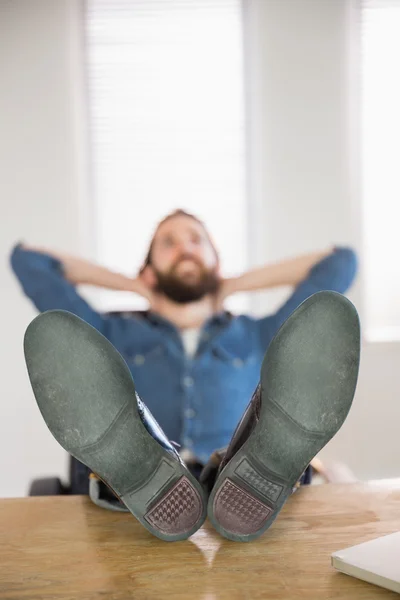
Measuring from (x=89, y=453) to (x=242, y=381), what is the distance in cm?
109

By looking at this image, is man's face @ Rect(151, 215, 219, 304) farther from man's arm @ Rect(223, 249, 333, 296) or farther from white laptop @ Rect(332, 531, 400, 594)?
white laptop @ Rect(332, 531, 400, 594)

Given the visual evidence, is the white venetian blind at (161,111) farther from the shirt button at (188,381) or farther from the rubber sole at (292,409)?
the rubber sole at (292,409)

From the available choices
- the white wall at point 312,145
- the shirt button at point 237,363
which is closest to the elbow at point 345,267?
Result: the shirt button at point 237,363

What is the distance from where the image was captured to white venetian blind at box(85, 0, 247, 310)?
3.08 metres

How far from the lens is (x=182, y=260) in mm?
1984

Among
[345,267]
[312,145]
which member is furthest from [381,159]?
[345,267]

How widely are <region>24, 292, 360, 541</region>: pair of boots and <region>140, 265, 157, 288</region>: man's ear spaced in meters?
1.20

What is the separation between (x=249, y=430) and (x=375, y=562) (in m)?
0.22

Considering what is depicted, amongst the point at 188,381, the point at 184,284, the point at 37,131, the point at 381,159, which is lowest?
the point at 188,381

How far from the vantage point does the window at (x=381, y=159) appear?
10.2 ft

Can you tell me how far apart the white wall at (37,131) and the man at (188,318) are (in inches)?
41.9

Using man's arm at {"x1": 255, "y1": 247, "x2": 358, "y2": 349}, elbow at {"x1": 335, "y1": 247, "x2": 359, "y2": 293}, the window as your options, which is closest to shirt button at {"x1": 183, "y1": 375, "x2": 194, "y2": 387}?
man's arm at {"x1": 255, "y1": 247, "x2": 358, "y2": 349}

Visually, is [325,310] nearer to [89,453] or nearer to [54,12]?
[89,453]

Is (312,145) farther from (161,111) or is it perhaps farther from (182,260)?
(182,260)
